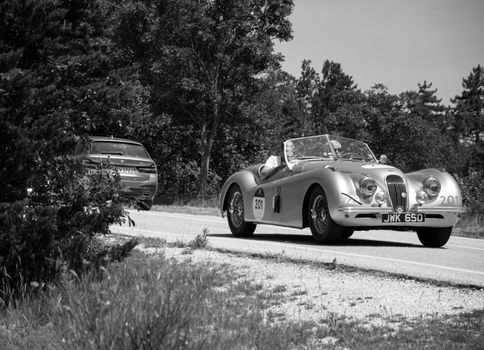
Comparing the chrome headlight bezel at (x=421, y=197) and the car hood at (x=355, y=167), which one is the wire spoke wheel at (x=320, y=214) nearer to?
the car hood at (x=355, y=167)

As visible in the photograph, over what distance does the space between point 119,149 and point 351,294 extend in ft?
49.6

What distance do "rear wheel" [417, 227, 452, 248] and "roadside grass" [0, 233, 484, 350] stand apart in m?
5.68

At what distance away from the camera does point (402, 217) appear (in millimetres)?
11336

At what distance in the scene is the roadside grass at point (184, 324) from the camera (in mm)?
4676

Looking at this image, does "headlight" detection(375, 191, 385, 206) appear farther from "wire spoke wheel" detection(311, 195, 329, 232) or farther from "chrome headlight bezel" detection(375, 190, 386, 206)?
"wire spoke wheel" detection(311, 195, 329, 232)

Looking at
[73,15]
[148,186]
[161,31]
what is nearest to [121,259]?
[73,15]

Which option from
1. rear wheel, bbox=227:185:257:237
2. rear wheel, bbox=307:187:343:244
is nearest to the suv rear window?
rear wheel, bbox=227:185:257:237

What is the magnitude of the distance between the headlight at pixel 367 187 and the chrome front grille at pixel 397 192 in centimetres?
30

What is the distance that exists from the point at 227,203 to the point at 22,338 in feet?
26.9

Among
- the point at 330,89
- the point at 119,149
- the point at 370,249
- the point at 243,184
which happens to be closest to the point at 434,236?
the point at 370,249

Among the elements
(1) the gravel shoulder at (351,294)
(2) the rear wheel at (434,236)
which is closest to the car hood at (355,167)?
(2) the rear wheel at (434,236)

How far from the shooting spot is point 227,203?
13.9 metres

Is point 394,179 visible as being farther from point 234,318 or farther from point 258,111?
point 258,111

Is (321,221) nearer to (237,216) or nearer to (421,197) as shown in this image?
(421,197)
